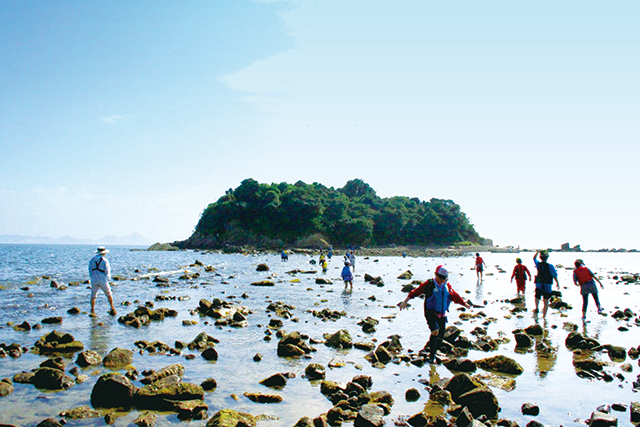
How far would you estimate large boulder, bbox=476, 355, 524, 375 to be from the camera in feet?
→ 30.4

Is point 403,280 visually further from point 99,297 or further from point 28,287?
point 28,287

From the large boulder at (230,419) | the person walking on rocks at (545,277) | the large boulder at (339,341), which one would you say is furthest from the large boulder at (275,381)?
the person walking on rocks at (545,277)

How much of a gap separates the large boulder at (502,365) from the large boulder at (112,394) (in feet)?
24.6

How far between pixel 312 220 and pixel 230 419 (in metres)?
115

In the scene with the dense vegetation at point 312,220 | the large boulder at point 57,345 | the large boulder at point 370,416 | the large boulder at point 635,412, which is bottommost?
the large boulder at point 57,345

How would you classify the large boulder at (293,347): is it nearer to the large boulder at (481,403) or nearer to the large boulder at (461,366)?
the large boulder at (461,366)

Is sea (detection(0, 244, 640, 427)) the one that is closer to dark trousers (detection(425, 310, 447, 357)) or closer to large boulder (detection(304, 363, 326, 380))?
large boulder (detection(304, 363, 326, 380))

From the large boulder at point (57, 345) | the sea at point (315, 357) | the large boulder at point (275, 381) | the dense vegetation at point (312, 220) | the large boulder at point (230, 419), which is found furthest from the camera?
the dense vegetation at point (312, 220)

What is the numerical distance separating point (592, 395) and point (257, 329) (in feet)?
31.2

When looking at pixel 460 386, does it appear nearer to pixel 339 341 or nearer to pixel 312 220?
Answer: pixel 339 341

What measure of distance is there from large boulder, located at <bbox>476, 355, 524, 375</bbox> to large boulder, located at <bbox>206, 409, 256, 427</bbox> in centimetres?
568

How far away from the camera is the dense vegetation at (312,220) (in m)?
123

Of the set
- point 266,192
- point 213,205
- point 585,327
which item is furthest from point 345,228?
point 585,327

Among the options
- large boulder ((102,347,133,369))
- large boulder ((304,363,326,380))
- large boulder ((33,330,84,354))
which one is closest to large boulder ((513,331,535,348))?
large boulder ((304,363,326,380))
